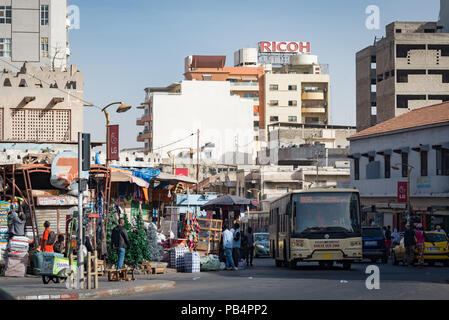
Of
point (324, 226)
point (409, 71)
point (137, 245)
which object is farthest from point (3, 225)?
point (409, 71)

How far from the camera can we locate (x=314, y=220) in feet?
108

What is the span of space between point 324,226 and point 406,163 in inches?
1158

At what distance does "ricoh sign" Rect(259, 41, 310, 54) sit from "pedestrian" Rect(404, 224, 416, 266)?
374 feet

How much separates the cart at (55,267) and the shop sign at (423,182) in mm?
35786

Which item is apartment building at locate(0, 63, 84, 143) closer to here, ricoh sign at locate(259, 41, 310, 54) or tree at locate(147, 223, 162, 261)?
tree at locate(147, 223, 162, 261)

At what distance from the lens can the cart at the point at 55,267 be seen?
25.0 m

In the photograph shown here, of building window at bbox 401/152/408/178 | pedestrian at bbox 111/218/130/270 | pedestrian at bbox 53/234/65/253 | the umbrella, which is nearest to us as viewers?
pedestrian at bbox 53/234/65/253

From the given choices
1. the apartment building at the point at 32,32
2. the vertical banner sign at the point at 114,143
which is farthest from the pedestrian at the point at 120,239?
the apartment building at the point at 32,32

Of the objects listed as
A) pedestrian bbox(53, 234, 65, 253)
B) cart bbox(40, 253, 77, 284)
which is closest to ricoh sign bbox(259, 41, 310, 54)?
pedestrian bbox(53, 234, 65, 253)

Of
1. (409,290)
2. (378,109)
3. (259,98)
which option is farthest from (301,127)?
(409,290)

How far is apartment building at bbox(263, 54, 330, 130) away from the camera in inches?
5428

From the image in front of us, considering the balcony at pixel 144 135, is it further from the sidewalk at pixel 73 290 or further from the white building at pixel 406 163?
the sidewalk at pixel 73 290

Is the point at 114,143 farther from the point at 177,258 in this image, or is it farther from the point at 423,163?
the point at 423,163
